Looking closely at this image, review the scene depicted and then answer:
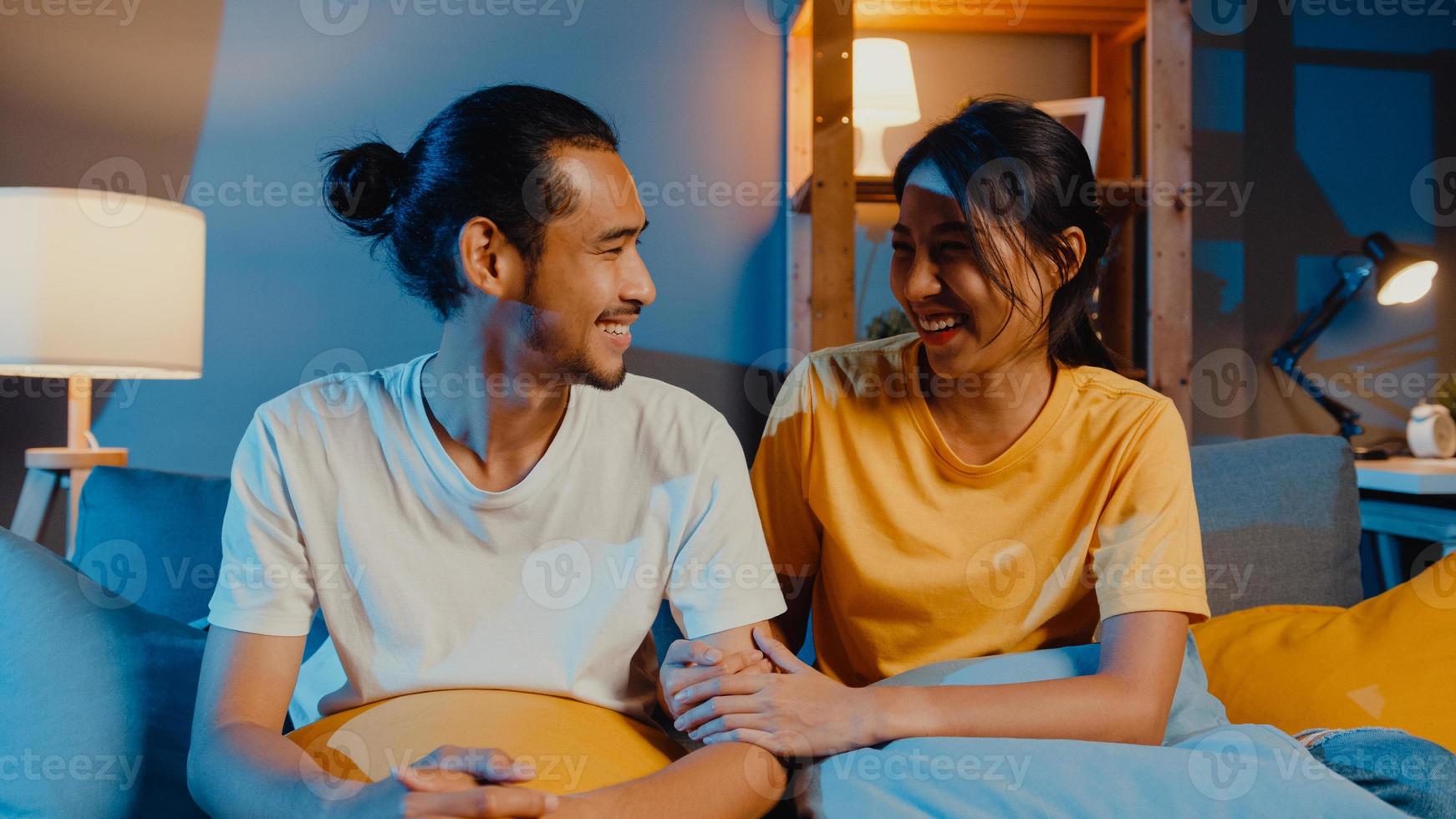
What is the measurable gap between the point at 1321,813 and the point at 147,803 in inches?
46.8

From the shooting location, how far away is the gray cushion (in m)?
1.50

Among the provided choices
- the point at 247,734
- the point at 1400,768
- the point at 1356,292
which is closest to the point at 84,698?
the point at 247,734

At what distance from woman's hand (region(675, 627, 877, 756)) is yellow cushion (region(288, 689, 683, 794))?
7cm

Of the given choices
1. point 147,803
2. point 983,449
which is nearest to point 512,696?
point 147,803

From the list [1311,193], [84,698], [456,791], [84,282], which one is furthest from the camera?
[1311,193]

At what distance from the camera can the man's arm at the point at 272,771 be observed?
2.65 feet

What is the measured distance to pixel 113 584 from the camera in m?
1.47

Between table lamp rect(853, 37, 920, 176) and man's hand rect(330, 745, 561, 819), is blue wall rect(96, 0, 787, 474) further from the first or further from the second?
man's hand rect(330, 745, 561, 819)

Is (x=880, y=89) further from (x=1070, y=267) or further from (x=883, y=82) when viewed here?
(x=1070, y=267)

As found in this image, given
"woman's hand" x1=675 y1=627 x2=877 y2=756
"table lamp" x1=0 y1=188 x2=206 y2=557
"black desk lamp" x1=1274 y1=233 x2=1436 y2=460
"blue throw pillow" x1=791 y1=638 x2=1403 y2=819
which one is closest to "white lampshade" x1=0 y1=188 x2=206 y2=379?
"table lamp" x1=0 y1=188 x2=206 y2=557

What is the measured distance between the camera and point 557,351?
109 centimetres

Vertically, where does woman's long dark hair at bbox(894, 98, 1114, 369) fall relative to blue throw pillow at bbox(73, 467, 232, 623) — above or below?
above

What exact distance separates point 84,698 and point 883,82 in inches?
75.7

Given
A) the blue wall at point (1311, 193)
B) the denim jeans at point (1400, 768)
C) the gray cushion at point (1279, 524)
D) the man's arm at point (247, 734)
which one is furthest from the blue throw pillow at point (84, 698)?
the blue wall at point (1311, 193)
